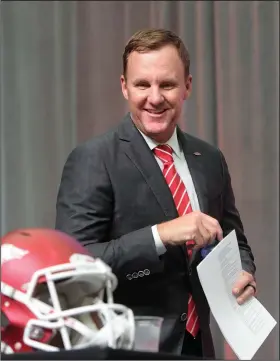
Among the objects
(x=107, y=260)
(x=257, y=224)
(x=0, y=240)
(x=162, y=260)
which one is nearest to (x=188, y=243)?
(x=162, y=260)

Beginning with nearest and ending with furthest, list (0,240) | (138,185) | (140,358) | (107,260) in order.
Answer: (140,358), (0,240), (107,260), (138,185)

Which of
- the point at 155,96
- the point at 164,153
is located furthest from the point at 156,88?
the point at 164,153

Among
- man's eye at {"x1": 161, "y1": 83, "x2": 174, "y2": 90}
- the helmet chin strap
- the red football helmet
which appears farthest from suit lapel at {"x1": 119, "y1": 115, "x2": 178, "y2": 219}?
the helmet chin strap

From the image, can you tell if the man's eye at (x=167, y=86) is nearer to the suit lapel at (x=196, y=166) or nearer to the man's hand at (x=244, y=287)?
the suit lapel at (x=196, y=166)

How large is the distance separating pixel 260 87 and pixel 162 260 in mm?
1483

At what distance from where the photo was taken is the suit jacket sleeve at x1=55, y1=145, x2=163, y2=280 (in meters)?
1.22

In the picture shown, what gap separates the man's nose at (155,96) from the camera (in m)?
1.32

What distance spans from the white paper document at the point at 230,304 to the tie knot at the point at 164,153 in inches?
8.8

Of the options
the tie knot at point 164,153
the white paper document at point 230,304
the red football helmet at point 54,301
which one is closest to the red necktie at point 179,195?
the tie knot at point 164,153

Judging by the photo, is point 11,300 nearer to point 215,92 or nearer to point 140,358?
point 140,358

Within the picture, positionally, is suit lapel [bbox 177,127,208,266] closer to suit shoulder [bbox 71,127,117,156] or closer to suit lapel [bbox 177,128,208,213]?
suit lapel [bbox 177,128,208,213]

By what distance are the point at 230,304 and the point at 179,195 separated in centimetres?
24

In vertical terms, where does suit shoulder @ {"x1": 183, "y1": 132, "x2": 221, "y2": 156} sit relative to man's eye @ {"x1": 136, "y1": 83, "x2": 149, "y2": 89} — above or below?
below

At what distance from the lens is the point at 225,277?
4.03 ft
